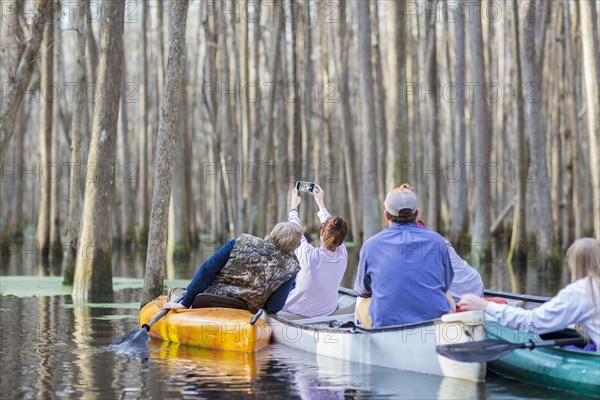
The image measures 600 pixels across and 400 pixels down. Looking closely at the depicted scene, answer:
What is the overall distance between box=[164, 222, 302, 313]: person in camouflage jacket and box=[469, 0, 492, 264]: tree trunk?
32.7 ft

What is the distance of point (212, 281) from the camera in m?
8.78

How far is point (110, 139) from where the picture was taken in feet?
40.2

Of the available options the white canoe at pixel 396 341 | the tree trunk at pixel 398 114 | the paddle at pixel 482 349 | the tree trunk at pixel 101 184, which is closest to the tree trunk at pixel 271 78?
the tree trunk at pixel 398 114

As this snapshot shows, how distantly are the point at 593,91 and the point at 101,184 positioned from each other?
7287 millimetres

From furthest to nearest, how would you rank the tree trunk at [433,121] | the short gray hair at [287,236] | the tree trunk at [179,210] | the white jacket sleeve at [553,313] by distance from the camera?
the tree trunk at [433,121]
the tree trunk at [179,210]
the short gray hair at [287,236]
the white jacket sleeve at [553,313]

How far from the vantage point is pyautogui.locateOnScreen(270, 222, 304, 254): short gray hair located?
850 centimetres

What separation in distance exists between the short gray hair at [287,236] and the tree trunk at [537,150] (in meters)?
8.83

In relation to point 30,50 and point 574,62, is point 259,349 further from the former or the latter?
point 574,62

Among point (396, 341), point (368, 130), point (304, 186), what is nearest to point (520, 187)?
point (368, 130)

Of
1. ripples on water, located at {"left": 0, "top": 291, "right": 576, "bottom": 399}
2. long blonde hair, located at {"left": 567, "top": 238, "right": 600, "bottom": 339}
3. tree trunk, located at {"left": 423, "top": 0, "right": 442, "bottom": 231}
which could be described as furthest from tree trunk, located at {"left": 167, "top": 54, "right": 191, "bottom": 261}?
long blonde hair, located at {"left": 567, "top": 238, "right": 600, "bottom": 339}

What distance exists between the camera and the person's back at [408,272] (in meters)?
7.09

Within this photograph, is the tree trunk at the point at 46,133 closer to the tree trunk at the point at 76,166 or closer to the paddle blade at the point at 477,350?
the tree trunk at the point at 76,166

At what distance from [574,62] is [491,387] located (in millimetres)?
15413

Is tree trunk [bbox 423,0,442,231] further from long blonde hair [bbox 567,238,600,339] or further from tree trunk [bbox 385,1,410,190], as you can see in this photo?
long blonde hair [bbox 567,238,600,339]
